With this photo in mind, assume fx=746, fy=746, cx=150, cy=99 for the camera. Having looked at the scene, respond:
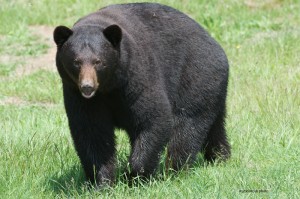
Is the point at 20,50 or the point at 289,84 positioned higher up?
the point at 289,84

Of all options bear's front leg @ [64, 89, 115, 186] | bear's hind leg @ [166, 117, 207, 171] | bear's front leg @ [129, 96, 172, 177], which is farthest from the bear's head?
bear's hind leg @ [166, 117, 207, 171]

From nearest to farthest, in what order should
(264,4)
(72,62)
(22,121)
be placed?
1. (72,62)
2. (22,121)
3. (264,4)

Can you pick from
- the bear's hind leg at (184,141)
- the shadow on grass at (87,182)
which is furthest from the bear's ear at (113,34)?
the bear's hind leg at (184,141)

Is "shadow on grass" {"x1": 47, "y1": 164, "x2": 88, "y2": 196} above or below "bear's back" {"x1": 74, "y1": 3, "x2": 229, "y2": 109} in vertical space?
below

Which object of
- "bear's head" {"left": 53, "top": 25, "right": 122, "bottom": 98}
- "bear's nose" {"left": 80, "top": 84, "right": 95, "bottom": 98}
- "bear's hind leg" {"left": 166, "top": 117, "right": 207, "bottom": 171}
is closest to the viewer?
"bear's nose" {"left": 80, "top": 84, "right": 95, "bottom": 98}

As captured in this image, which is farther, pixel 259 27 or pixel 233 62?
pixel 259 27

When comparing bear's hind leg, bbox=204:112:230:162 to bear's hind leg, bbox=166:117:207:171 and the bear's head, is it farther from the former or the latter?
the bear's head

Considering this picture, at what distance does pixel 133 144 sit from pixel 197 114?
93 cm

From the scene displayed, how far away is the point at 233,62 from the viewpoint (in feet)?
37.8

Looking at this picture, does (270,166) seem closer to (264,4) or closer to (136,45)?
(136,45)

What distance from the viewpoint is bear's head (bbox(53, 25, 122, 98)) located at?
19.4ft

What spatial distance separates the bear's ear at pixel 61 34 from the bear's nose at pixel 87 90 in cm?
54

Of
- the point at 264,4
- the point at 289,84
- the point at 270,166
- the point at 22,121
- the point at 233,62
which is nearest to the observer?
the point at 270,166

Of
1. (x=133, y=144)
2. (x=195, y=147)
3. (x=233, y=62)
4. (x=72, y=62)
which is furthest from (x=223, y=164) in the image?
(x=233, y=62)
